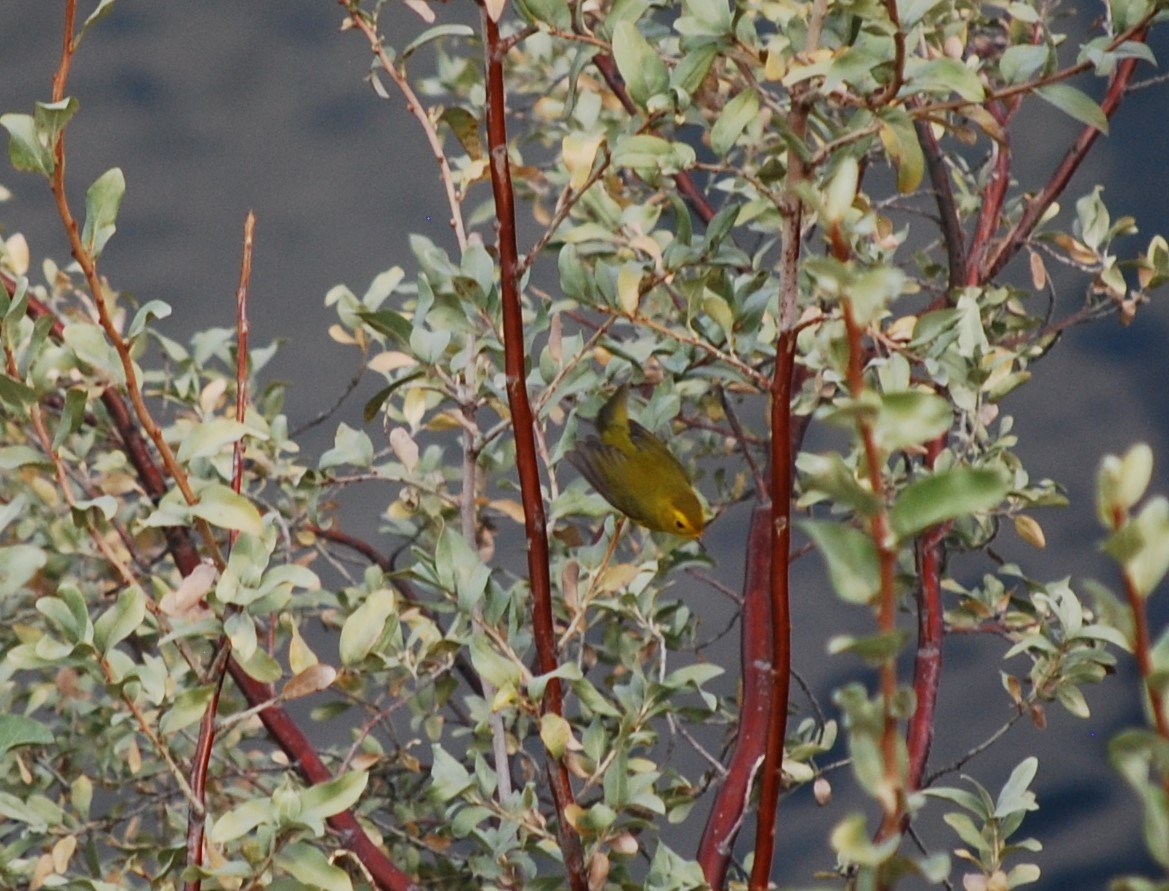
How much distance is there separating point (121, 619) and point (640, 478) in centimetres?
24

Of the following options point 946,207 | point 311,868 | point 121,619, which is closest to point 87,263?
point 121,619

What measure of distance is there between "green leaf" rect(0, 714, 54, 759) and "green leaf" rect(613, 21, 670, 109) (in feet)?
1.07

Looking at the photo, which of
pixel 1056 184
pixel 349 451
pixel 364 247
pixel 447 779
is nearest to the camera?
pixel 447 779

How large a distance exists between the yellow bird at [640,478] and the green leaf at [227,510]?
0.54 ft

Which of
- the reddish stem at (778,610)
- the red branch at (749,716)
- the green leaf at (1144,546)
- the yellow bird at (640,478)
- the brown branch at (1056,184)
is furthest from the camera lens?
the brown branch at (1056,184)

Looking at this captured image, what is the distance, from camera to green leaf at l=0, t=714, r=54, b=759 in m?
0.47

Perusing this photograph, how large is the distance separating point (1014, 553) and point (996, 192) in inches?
33.0

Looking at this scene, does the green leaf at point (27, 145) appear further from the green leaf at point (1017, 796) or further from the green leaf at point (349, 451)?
the green leaf at point (1017, 796)

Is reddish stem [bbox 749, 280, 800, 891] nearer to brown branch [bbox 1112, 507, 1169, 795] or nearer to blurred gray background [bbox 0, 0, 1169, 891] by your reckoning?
brown branch [bbox 1112, 507, 1169, 795]

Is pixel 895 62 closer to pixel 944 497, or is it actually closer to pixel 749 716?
pixel 944 497

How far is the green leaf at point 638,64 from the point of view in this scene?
0.55 metres

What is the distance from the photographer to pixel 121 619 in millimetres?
584

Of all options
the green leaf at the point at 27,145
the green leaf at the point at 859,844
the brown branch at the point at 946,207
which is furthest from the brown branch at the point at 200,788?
the brown branch at the point at 946,207

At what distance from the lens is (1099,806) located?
64.9 inches
